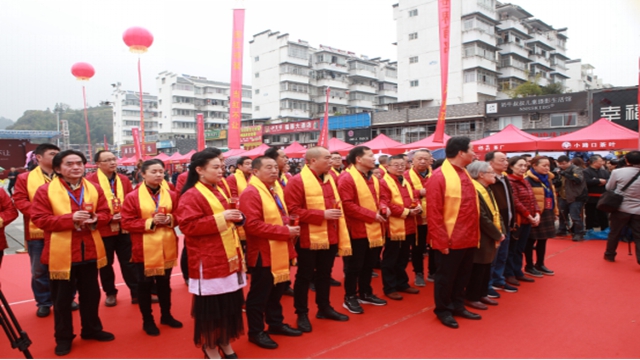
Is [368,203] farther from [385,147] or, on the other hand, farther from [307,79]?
[307,79]

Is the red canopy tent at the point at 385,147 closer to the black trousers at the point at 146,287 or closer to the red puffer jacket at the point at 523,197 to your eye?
the red puffer jacket at the point at 523,197

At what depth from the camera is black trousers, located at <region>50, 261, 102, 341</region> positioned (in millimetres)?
3080

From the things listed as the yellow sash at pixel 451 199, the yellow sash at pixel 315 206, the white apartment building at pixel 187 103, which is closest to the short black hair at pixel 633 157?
the yellow sash at pixel 451 199

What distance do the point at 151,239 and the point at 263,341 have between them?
51.1 inches

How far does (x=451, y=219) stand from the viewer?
11.3 ft

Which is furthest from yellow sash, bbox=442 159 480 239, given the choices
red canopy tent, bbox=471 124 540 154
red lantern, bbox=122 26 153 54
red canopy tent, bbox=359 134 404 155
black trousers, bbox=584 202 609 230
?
red lantern, bbox=122 26 153 54

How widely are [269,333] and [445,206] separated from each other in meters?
1.88

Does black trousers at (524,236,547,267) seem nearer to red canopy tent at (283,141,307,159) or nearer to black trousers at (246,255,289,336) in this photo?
black trousers at (246,255,289,336)

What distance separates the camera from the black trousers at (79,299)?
308 centimetres

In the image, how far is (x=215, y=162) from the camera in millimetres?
2762

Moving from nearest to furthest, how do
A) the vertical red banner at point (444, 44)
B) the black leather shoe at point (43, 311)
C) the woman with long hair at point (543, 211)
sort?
the black leather shoe at point (43, 311) → the woman with long hair at point (543, 211) → the vertical red banner at point (444, 44)

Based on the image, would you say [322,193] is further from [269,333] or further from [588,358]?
[588,358]

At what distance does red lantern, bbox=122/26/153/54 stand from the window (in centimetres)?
1792

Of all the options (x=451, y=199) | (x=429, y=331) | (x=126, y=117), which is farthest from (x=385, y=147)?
(x=126, y=117)
